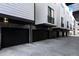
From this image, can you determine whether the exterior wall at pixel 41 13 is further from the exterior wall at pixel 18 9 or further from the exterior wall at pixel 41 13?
the exterior wall at pixel 18 9

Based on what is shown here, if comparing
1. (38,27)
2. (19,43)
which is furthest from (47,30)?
(19,43)

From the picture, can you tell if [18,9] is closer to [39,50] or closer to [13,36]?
[13,36]

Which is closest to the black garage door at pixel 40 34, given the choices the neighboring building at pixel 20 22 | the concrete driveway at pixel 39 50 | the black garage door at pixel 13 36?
the neighboring building at pixel 20 22

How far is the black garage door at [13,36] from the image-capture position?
349 inches

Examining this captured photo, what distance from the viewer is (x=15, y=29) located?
10242 mm

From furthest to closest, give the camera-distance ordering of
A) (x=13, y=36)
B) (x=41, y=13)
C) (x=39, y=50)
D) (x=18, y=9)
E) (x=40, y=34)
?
(x=40, y=34) < (x=41, y=13) < (x=13, y=36) < (x=18, y=9) < (x=39, y=50)

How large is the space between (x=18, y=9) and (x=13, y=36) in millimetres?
2405

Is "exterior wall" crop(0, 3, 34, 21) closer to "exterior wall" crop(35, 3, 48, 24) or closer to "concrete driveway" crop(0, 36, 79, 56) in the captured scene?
"exterior wall" crop(35, 3, 48, 24)

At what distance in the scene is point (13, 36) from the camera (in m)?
9.93

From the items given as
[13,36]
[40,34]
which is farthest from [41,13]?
[13,36]

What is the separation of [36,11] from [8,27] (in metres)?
5.14

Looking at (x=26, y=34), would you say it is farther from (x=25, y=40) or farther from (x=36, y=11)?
(x=36, y=11)

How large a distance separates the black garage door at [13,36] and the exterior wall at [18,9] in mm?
1405

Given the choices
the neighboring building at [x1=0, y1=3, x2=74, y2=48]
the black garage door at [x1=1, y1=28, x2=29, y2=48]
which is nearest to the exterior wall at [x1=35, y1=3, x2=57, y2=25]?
the neighboring building at [x1=0, y1=3, x2=74, y2=48]
